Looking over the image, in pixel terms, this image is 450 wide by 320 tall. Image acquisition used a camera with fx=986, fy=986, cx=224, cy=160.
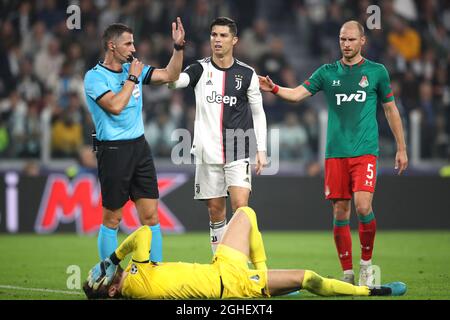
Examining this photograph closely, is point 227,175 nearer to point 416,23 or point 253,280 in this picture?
point 253,280

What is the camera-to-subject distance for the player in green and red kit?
914 centimetres

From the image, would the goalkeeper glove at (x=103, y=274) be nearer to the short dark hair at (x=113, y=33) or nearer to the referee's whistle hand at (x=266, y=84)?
the short dark hair at (x=113, y=33)

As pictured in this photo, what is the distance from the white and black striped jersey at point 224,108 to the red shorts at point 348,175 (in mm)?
750

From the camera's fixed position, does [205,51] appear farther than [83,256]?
Yes

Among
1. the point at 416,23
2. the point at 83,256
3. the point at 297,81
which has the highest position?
the point at 416,23

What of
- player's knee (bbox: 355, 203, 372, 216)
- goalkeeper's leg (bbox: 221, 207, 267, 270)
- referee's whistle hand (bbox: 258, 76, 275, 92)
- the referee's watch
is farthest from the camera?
referee's whistle hand (bbox: 258, 76, 275, 92)

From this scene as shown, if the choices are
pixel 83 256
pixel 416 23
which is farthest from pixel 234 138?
pixel 416 23

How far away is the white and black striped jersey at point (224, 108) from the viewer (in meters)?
9.55

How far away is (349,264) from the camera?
9.17 meters

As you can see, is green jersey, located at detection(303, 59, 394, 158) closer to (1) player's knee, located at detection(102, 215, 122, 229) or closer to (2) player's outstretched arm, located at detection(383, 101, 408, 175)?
(2) player's outstretched arm, located at detection(383, 101, 408, 175)

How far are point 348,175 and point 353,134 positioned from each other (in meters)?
0.39

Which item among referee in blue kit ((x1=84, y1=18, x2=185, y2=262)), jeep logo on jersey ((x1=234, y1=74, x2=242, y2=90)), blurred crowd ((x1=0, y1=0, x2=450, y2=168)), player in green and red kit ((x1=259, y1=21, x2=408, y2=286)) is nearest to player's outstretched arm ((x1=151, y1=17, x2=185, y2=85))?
referee in blue kit ((x1=84, y1=18, x2=185, y2=262))
